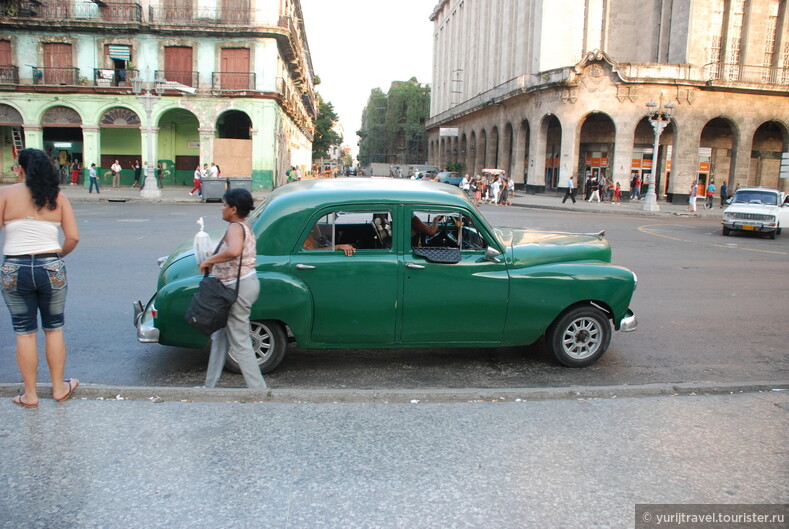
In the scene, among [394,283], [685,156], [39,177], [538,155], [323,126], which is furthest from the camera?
[323,126]

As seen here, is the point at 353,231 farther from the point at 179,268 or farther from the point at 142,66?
the point at 142,66

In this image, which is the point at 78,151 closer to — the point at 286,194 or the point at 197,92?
the point at 197,92

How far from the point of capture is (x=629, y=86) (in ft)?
125

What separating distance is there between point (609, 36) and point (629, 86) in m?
9.36

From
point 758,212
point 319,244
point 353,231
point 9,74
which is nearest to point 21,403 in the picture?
point 319,244

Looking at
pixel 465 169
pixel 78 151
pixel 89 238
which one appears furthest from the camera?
pixel 465 169

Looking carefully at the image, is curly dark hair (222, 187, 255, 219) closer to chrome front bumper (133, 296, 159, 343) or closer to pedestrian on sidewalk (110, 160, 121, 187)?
chrome front bumper (133, 296, 159, 343)

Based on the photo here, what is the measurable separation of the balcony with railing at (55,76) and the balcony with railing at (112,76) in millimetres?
1159

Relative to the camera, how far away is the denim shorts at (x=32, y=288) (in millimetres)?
3904

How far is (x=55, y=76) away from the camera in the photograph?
34938mm

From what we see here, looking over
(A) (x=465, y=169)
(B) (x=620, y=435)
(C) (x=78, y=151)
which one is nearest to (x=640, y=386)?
(B) (x=620, y=435)

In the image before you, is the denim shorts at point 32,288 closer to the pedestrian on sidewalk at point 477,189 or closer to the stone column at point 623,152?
the pedestrian on sidewalk at point 477,189

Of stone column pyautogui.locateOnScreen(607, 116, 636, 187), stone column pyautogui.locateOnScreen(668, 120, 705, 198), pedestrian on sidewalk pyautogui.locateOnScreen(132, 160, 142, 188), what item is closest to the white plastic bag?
pedestrian on sidewalk pyautogui.locateOnScreen(132, 160, 142, 188)

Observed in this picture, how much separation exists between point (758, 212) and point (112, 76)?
3379 centimetres
